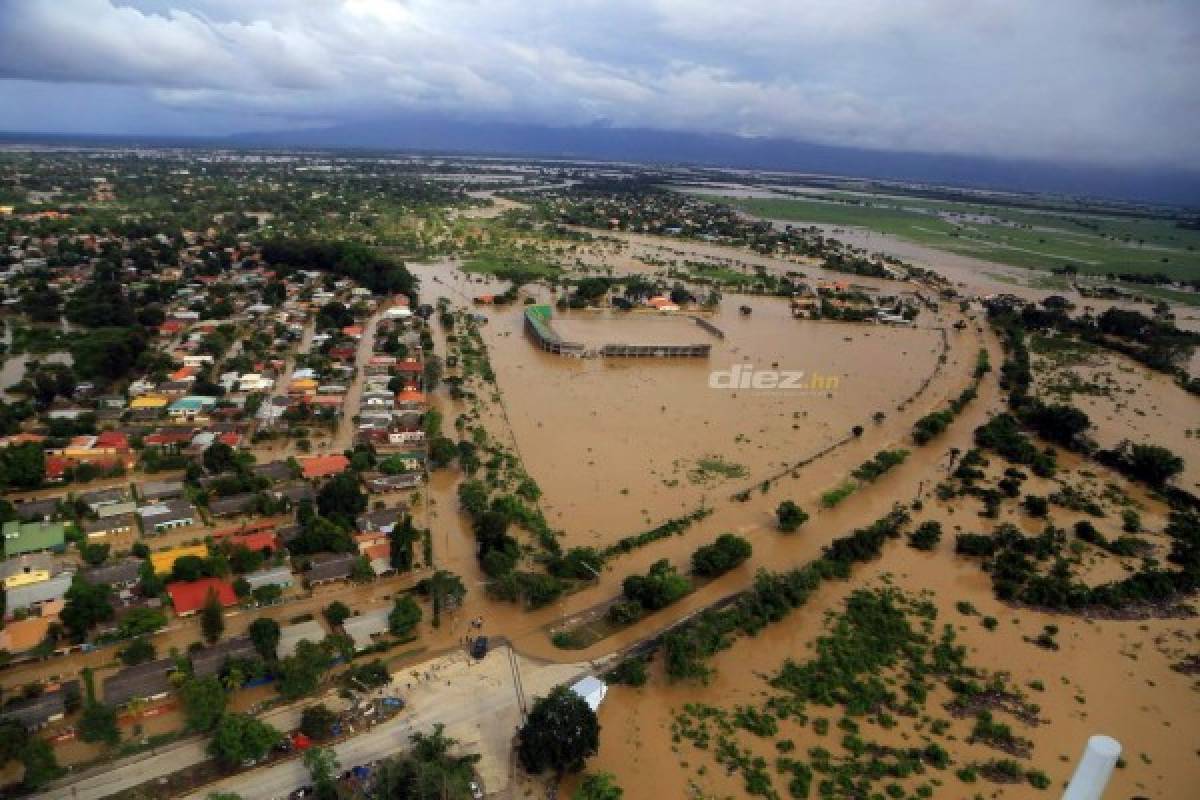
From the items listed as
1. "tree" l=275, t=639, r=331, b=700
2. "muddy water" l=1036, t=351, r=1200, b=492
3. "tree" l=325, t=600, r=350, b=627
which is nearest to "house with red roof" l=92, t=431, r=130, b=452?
"tree" l=325, t=600, r=350, b=627

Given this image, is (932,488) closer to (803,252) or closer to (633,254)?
(633,254)

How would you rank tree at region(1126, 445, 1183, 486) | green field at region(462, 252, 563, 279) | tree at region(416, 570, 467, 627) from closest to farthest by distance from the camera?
tree at region(416, 570, 467, 627) < tree at region(1126, 445, 1183, 486) < green field at region(462, 252, 563, 279)

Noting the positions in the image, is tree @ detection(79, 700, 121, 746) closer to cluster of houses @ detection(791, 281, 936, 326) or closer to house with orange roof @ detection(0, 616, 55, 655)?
house with orange roof @ detection(0, 616, 55, 655)

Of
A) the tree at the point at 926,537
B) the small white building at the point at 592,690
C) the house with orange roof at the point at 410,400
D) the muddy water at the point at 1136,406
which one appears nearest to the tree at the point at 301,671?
the small white building at the point at 592,690

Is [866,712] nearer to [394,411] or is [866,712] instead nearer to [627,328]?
[394,411]

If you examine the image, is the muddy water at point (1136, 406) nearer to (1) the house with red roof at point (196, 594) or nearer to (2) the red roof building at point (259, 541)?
(2) the red roof building at point (259, 541)

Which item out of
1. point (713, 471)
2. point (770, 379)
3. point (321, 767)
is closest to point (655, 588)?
point (321, 767)
